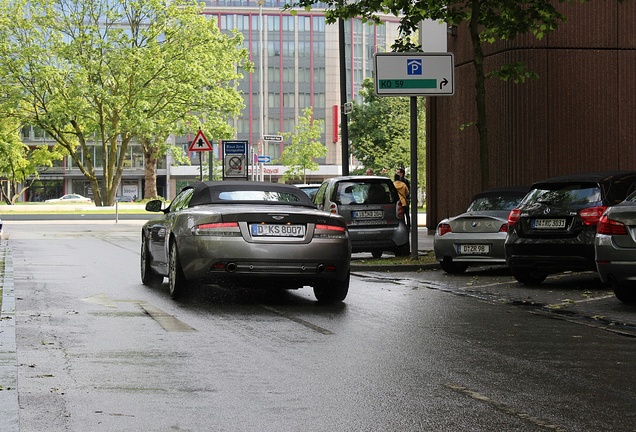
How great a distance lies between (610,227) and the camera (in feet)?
40.5

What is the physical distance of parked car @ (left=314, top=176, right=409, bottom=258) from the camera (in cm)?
2072

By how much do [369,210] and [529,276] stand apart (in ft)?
17.5

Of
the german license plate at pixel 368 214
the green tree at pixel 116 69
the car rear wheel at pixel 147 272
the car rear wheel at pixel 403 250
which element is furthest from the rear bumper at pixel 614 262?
the green tree at pixel 116 69

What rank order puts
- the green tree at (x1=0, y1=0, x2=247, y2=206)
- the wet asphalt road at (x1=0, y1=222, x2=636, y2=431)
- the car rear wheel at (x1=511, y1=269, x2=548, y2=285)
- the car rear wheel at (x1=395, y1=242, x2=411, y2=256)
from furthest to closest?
the green tree at (x1=0, y1=0, x2=247, y2=206)
the car rear wheel at (x1=395, y1=242, x2=411, y2=256)
the car rear wheel at (x1=511, y1=269, x2=548, y2=285)
the wet asphalt road at (x1=0, y1=222, x2=636, y2=431)

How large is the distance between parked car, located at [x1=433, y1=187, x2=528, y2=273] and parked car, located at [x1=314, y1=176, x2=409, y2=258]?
2808mm

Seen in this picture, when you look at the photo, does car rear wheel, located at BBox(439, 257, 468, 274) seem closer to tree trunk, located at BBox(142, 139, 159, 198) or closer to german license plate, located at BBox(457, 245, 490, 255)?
german license plate, located at BBox(457, 245, 490, 255)

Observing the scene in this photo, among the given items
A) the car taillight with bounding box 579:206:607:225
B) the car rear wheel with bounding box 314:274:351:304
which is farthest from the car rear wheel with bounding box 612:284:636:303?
the car rear wheel with bounding box 314:274:351:304

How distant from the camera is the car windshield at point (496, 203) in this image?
1786 cm

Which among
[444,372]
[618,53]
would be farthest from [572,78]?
[444,372]

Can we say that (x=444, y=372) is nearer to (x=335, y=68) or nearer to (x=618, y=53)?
(x=618, y=53)

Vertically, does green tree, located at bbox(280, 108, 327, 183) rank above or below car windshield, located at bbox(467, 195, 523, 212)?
above

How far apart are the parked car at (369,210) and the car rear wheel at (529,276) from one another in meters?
4.84

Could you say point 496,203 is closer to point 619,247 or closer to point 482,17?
point 482,17

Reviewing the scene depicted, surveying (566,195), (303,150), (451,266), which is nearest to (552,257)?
(566,195)
